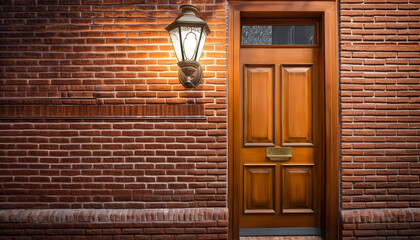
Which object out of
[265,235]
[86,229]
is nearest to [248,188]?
[265,235]

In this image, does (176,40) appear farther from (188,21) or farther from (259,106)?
(259,106)

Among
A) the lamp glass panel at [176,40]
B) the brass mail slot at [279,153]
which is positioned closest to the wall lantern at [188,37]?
the lamp glass panel at [176,40]

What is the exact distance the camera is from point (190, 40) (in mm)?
2609

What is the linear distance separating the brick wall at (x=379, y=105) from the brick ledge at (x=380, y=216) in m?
0.02

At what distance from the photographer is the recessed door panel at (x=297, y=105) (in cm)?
317

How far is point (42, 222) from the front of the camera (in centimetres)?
288

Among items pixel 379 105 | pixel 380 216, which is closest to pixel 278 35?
pixel 379 105

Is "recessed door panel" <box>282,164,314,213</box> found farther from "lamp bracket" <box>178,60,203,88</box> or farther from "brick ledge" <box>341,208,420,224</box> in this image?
"lamp bracket" <box>178,60,203,88</box>

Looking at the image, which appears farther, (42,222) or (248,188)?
(248,188)

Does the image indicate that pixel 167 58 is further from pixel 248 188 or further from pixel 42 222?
pixel 42 222

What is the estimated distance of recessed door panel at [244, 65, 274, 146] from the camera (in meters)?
3.17

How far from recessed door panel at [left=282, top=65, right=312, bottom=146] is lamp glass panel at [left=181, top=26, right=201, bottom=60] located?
1.28 m

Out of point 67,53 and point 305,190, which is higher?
point 67,53

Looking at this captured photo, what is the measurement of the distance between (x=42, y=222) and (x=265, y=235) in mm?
2808
